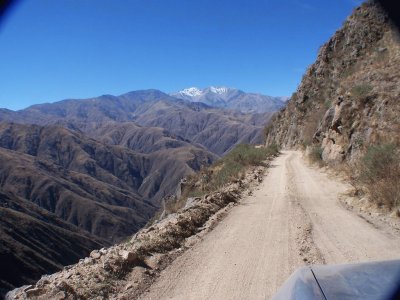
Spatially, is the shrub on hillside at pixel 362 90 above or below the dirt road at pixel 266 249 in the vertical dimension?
above

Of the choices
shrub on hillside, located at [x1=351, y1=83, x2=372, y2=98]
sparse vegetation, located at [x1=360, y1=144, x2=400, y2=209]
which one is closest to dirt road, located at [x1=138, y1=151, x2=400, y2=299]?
sparse vegetation, located at [x1=360, y1=144, x2=400, y2=209]

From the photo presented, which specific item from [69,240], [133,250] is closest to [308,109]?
[133,250]

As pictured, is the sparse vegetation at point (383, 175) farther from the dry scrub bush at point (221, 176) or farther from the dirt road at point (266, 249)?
Result: the dry scrub bush at point (221, 176)

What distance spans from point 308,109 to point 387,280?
50.5 meters

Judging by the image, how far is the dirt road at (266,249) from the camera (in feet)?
23.4

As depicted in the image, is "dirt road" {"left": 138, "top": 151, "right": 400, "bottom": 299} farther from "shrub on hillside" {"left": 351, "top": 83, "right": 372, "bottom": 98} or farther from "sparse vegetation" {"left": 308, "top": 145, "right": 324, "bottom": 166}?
"sparse vegetation" {"left": 308, "top": 145, "right": 324, "bottom": 166}

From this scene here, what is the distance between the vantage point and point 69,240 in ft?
363

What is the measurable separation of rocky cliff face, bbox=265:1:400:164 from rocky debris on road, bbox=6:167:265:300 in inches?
300

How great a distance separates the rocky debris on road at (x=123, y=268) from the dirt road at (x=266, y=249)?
34cm

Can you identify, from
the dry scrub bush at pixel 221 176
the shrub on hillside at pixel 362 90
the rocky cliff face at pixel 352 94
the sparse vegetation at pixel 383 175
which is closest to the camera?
the sparse vegetation at pixel 383 175

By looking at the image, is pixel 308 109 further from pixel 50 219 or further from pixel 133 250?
pixel 50 219

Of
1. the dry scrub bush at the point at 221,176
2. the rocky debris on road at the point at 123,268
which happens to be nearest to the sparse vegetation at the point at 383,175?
the rocky debris on road at the point at 123,268

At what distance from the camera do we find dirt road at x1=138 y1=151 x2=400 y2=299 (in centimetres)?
713

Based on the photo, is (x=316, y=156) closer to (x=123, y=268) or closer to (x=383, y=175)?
(x=383, y=175)
